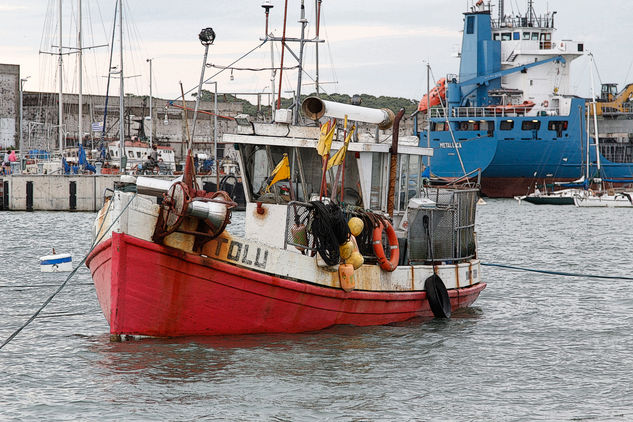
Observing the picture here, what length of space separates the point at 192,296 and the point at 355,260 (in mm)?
2578

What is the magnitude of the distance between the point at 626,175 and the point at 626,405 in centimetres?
6971

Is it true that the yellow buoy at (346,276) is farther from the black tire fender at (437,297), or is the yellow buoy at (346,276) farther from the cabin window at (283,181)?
the black tire fender at (437,297)

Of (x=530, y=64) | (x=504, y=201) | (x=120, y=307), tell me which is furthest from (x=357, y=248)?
(x=530, y=64)

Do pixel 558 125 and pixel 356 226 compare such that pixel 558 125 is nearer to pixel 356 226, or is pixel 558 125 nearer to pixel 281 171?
pixel 281 171

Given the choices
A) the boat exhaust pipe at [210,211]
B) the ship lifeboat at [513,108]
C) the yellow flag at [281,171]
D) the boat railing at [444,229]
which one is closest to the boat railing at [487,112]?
the ship lifeboat at [513,108]

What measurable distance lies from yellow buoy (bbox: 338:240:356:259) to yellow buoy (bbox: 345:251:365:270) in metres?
0.08

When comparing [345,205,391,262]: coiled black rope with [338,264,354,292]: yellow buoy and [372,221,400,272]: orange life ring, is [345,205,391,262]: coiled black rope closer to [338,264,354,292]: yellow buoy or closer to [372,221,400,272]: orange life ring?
[372,221,400,272]: orange life ring

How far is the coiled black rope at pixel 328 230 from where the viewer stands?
13008 millimetres

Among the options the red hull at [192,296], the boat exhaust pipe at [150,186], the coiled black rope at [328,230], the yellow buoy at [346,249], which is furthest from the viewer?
the yellow buoy at [346,249]

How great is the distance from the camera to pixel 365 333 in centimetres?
1438

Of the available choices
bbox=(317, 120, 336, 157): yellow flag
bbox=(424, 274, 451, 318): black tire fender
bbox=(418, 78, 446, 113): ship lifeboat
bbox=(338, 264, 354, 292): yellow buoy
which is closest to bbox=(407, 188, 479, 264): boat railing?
bbox=(424, 274, 451, 318): black tire fender

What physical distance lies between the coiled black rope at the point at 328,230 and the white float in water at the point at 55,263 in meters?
11.6

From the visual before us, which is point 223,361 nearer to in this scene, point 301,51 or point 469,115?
point 301,51

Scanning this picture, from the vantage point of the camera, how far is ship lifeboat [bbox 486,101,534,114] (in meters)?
72.9
